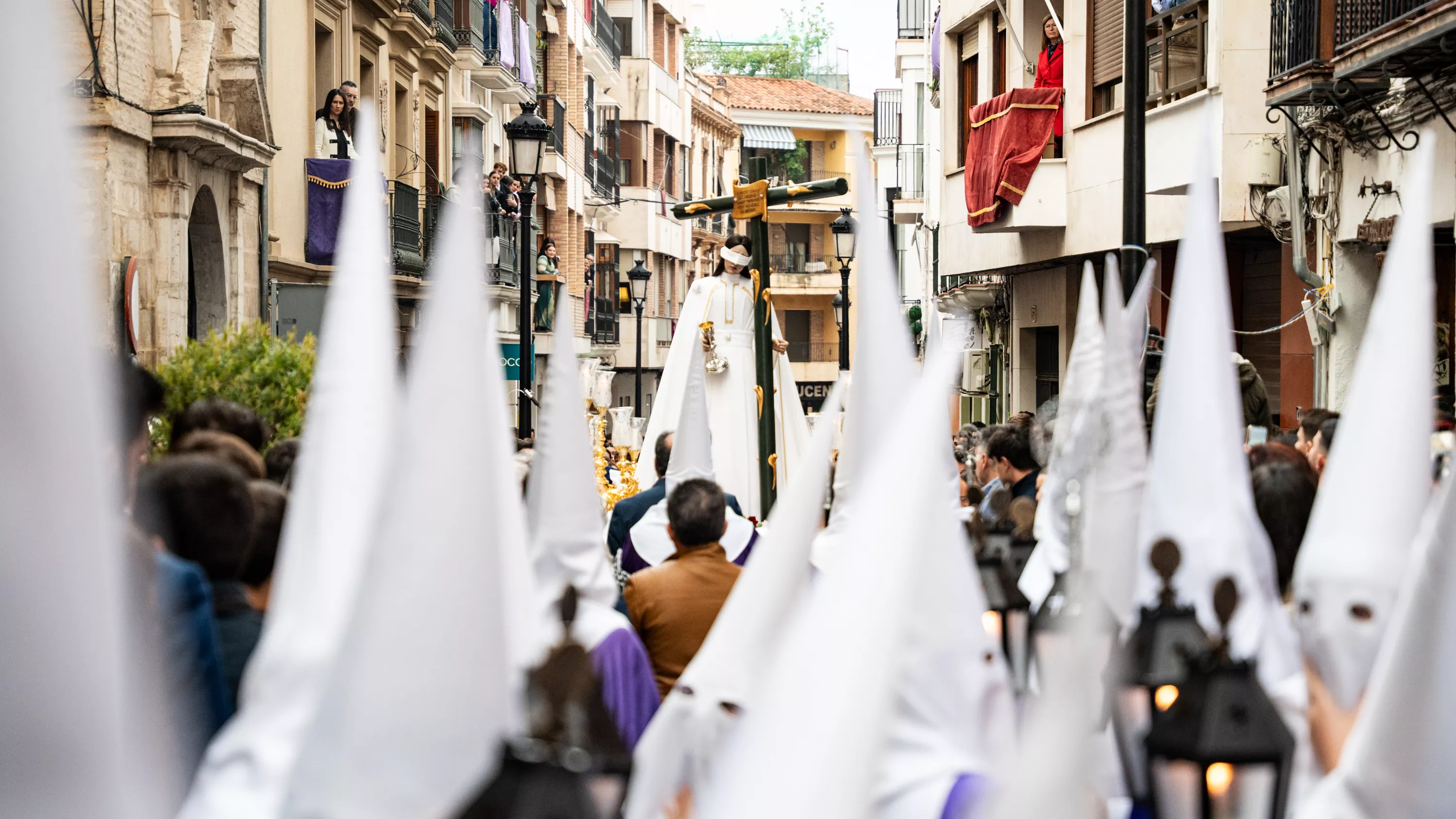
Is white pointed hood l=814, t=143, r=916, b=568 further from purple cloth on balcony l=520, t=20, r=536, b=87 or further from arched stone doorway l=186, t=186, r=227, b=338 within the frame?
purple cloth on balcony l=520, t=20, r=536, b=87

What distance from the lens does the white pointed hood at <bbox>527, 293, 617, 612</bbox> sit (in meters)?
3.28

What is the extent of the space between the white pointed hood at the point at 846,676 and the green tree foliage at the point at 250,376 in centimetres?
644

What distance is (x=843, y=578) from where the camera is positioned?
72.0 inches

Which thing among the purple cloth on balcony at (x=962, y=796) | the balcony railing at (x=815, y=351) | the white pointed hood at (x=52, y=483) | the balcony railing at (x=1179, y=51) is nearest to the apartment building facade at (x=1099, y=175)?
the balcony railing at (x=1179, y=51)

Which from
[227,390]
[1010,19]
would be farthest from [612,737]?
[1010,19]

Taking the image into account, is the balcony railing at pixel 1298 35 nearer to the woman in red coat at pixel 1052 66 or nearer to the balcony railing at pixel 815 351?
the woman in red coat at pixel 1052 66

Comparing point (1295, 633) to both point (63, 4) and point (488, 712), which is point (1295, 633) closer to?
point (488, 712)

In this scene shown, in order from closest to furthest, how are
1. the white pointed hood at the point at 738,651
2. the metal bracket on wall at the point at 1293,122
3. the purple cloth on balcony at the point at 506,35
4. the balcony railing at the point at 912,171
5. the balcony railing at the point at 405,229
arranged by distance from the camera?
the white pointed hood at the point at 738,651 < the metal bracket on wall at the point at 1293,122 < the balcony railing at the point at 405,229 < the purple cloth on balcony at the point at 506,35 < the balcony railing at the point at 912,171

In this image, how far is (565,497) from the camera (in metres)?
3.28

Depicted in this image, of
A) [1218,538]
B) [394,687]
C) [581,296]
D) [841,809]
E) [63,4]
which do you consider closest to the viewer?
[63,4]

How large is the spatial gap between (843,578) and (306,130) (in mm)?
19465

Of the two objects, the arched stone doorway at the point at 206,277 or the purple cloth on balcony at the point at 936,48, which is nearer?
the arched stone doorway at the point at 206,277

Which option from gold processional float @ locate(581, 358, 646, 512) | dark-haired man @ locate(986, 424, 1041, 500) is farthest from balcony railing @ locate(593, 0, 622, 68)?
dark-haired man @ locate(986, 424, 1041, 500)

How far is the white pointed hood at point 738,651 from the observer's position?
257cm
